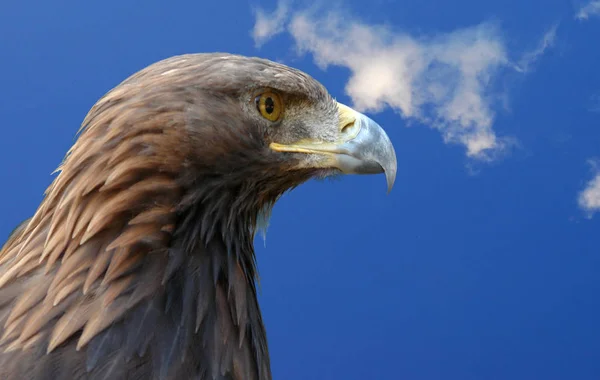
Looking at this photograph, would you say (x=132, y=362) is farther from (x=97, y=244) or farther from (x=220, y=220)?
(x=220, y=220)

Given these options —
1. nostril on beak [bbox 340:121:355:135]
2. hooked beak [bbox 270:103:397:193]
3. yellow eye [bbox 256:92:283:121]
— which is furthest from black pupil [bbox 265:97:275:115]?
nostril on beak [bbox 340:121:355:135]

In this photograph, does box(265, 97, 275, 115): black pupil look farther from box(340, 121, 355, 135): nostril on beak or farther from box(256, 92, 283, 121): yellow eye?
box(340, 121, 355, 135): nostril on beak

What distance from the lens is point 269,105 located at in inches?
87.4

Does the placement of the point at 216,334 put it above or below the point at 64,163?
below

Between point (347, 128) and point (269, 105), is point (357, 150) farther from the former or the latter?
A: point (269, 105)

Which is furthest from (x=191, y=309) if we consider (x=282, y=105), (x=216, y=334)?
(x=282, y=105)

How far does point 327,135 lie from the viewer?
7.76 ft

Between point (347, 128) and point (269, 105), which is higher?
point (347, 128)

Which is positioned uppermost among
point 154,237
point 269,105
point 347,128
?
point 347,128

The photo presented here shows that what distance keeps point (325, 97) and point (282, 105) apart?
193 millimetres

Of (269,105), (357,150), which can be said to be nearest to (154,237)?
(269,105)

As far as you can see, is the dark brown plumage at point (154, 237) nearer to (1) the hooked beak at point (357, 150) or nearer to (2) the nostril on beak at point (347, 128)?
(1) the hooked beak at point (357, 150)

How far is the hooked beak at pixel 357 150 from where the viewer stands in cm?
232

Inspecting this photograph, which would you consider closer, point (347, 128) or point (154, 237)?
point (154, 237)
